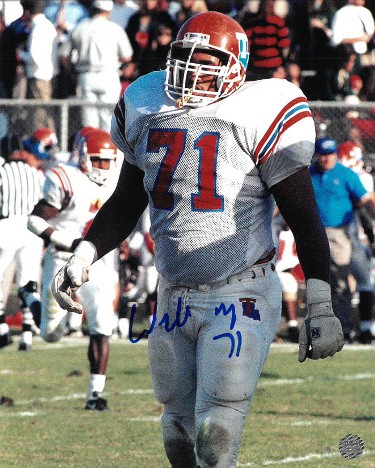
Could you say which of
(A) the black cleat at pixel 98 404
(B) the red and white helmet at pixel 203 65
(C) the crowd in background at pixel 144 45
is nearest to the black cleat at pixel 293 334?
(C) the crowd in background at pixel 144 45

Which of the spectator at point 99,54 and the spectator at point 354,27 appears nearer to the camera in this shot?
the spectator at point 99,54

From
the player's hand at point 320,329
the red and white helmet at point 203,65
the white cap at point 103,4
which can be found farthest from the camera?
the white cap at point 103,4

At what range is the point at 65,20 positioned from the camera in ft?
44.9

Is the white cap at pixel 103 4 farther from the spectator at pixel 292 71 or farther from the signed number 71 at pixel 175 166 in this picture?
the signed number 71 at pixel 175 166

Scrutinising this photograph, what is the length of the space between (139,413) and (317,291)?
3.77 m

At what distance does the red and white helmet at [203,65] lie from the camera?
4.02 metres

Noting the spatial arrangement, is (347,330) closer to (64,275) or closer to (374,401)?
(374,401)

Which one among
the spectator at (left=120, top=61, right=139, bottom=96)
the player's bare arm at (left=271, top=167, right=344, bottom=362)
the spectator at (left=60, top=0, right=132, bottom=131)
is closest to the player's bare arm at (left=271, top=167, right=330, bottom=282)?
the player's bare arm at (left=271, top=167, right=344, bottom=362)

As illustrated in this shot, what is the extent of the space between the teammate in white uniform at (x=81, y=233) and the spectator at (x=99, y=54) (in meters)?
3.90

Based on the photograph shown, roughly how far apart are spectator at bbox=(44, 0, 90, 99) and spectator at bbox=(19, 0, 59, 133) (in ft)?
0.38

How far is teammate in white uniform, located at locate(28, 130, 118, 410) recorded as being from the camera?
7.62 m

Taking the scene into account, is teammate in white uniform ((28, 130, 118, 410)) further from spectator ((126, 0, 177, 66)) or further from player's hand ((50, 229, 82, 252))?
spectator ((126, 0, 177, 66))

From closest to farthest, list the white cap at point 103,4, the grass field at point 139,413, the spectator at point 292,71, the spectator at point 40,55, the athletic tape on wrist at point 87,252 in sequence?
the athletic tape on wrist at point 87,252 → the grass field at point 139,413 → the white cap at point 103,4 → the spectator at point 292,71 → the spectator at point 40,55

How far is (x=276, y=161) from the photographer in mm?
3912
